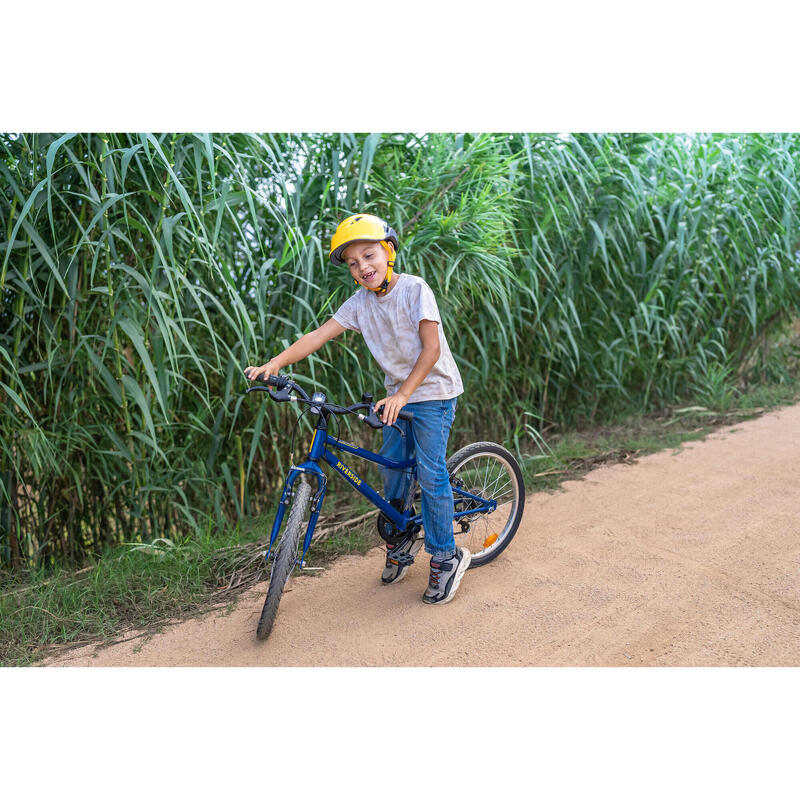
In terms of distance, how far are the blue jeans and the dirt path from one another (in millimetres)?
266

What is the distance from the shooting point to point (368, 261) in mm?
2436

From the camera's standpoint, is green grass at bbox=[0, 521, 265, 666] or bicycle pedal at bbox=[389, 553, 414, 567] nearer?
green grass at bbox=[0, 521, 265, 666]

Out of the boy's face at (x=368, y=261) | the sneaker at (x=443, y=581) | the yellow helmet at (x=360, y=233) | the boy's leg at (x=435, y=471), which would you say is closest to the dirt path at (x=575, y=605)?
the sneaker at (x=443, y=581)

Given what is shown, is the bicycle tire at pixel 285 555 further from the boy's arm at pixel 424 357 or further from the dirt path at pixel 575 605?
the boy's arm at pixel 424 357

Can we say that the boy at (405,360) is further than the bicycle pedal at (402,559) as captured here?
No

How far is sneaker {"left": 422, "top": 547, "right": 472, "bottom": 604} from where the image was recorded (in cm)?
267

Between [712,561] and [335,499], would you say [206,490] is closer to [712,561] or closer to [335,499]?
[335,499]

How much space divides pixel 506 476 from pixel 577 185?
2206 mm

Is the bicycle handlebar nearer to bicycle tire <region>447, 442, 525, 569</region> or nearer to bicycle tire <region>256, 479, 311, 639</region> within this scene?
bicycle tire <region>256, 479, 311, 639</region>

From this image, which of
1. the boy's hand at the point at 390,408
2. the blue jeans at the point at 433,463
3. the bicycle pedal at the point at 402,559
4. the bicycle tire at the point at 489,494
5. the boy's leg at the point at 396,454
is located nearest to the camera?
the boy's hand at the point at 390,408

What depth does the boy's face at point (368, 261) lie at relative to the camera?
2430mm

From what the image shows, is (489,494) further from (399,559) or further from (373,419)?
(373,419)

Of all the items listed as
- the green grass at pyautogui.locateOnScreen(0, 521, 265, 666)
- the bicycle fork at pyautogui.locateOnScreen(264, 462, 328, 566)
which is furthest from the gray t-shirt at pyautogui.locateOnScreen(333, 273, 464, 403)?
the green grass at pyautogui.locateOnScreen(0, 521, 265, 666)

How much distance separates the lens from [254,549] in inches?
125
